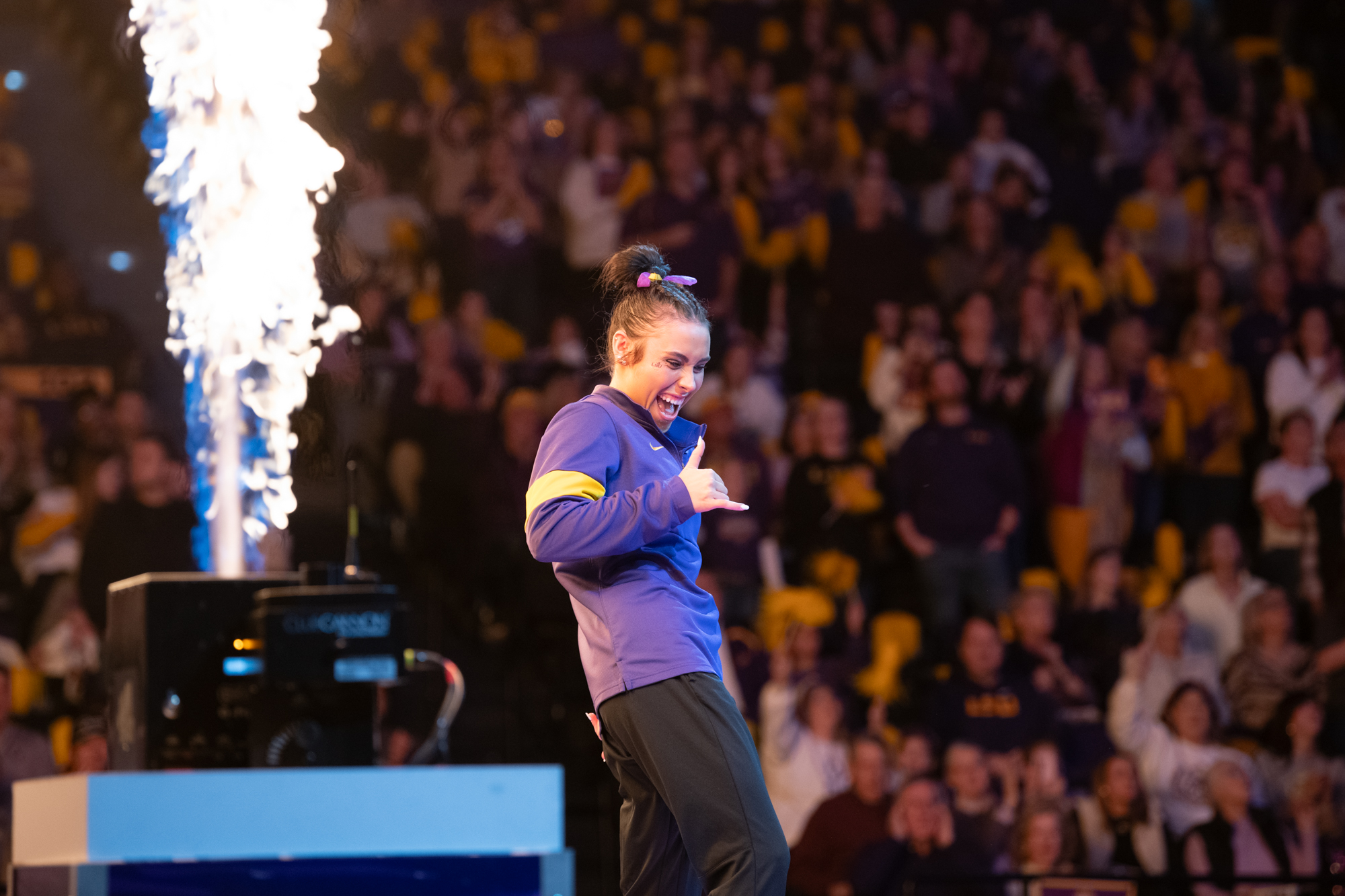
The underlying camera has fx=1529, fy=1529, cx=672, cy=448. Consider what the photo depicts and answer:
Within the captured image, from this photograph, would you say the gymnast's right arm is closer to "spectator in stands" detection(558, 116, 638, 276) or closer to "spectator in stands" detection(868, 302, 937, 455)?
"spectator in stands" detection(868, 302, 937, 455)

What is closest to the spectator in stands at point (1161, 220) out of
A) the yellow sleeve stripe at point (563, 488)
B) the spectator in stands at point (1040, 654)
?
the spectator in stands at point (1040, 654)

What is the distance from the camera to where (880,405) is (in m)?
7.42

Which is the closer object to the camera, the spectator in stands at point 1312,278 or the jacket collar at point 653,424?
the jacket collar at point 653,424

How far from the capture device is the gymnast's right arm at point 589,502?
251 centimetres

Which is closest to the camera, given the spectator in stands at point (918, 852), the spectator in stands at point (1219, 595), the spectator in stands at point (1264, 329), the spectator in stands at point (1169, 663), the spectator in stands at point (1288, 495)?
the spectator in stands at point (918, 852)

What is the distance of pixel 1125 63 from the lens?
946 centimetres

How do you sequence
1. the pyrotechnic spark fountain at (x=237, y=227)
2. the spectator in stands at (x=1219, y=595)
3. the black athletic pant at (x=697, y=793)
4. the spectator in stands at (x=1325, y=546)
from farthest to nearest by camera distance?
the spectator in stands at (x=1325, y=546)
the spectator in stands at (x=1219, y=595)
the pyrotechnic spark fountain at (x=237, y=227)
the black athletic pant at (x=697, y=793)

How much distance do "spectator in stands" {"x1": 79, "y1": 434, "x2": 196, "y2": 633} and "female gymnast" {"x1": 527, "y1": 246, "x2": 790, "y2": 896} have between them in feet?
11.5

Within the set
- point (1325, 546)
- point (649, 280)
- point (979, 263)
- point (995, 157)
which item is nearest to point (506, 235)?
point (979, 263)

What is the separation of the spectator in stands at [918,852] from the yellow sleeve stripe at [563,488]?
3.46 metres

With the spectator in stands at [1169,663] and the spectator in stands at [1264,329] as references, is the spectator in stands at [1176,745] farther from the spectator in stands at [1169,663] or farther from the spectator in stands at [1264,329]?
the spectator in stands at [1264,329]

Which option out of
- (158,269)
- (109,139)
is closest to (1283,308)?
(158,269)

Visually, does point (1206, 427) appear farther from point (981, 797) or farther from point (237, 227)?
point (237, 227)

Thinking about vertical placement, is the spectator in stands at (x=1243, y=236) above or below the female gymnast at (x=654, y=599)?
above
